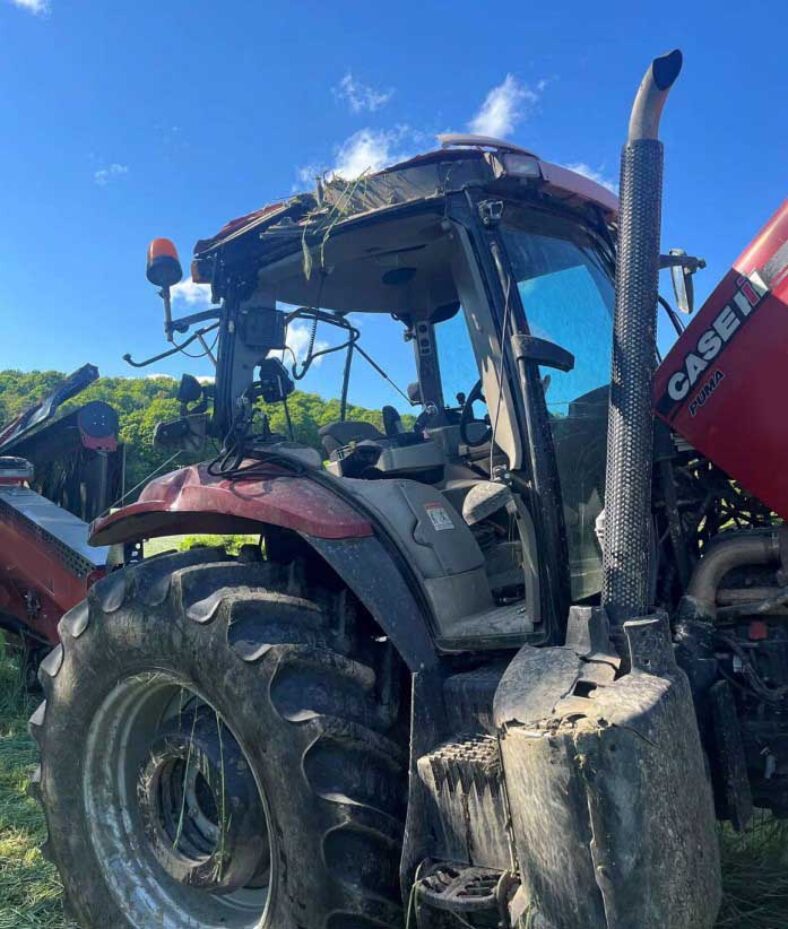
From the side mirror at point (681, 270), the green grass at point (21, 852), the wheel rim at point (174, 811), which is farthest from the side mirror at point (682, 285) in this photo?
the green grass at point (21, 852)

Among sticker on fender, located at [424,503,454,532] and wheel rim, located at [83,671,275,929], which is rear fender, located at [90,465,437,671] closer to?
sticker on fender, located at [424,503,454,532]

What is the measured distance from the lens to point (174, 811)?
119 inches

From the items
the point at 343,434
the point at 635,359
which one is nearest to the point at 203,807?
the point at 343,434

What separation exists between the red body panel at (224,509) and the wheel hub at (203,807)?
2.27ft

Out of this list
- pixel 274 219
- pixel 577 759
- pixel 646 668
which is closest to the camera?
pixel 577 759

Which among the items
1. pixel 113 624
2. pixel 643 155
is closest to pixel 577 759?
pixel 643 155

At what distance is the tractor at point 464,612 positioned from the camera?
6.66 feet

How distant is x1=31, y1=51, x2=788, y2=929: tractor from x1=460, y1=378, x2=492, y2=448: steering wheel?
17 mm

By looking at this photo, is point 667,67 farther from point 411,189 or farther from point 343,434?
point 343,434

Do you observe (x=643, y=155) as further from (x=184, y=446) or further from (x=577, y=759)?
(x=184, y=446)

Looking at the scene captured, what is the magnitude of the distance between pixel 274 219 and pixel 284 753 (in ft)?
6.06

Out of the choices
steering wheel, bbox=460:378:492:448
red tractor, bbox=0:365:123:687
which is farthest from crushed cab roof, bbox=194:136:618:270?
red tractor, bbox=0:365:123:687

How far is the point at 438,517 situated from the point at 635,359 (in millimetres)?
925

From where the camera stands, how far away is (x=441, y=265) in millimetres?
3514
